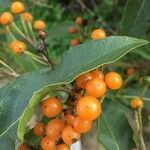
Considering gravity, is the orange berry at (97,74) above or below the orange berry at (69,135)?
above

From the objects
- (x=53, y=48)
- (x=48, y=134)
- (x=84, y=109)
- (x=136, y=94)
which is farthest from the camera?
(x=53, y=48)

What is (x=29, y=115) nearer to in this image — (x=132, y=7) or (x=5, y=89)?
(x=5, y=89)

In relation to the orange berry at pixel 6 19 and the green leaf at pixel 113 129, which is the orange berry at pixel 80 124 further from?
the orange berry at pixel 6 19

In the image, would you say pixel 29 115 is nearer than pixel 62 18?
Yes

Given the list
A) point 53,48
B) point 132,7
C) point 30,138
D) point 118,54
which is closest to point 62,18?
point 53,48

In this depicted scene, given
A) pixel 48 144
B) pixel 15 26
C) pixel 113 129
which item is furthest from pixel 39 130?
pixel 15 26

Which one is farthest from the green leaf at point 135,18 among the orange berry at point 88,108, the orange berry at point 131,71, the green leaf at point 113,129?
the orange berry at point 88,108

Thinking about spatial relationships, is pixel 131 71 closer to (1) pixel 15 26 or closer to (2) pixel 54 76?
(1) pixel 15 26
